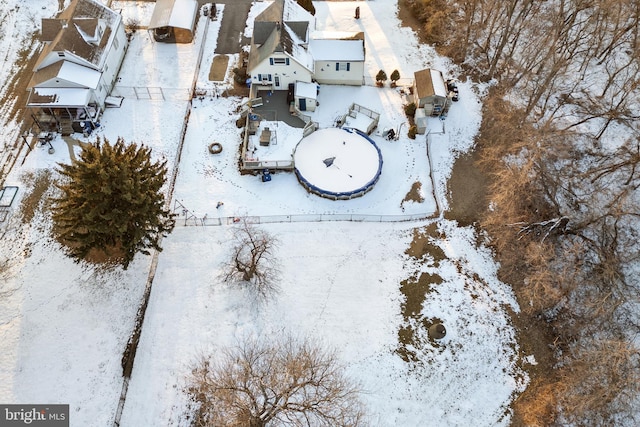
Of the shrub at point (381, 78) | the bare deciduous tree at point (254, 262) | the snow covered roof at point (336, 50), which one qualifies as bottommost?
the bare deciduous tree at point (254, 262)

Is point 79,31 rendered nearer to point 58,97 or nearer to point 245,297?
point 58,97

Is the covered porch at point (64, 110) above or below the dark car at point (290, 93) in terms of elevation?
below

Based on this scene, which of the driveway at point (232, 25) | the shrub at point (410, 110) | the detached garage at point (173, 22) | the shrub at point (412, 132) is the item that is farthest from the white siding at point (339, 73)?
the detached garage at point (173, 22)

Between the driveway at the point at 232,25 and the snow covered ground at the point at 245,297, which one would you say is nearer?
the snow covered ground at the point at 245,297

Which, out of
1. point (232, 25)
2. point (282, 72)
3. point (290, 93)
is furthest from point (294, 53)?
point (232, 25)

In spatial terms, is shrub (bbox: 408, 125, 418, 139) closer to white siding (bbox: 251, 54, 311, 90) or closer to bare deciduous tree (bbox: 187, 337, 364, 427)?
white siding (bbox: 251, 54, 311, 90)

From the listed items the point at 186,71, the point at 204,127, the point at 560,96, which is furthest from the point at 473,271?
the point at 186,71

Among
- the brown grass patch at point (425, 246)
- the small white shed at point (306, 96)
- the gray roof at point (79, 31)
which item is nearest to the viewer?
the brown grass patch at point (425, 246)

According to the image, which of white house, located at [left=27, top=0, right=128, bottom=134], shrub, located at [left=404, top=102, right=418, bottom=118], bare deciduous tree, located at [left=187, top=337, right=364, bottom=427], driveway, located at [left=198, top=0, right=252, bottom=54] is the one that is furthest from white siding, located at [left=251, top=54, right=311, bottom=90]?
bare deciduous tree, located at [left=187, top=337, right=364, bottom=427]

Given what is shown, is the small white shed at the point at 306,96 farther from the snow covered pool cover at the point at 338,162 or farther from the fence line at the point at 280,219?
the fence line at the point at 280,219
